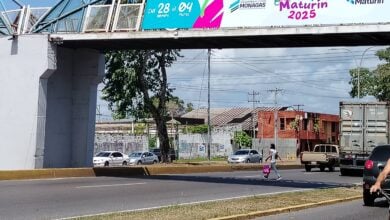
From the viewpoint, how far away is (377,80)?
2640 inches

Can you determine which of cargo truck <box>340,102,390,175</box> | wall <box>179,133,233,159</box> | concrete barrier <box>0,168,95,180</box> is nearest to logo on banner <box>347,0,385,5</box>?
concrete barrier <box>0,168,95,180</box>

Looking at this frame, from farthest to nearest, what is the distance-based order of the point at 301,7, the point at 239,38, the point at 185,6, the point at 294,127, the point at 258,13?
the point at 294,127, the point at 185,6, the point at 239,38, the point at 258,13, the point at 301,7

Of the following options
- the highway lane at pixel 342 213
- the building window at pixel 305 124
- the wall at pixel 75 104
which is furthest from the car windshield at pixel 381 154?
the building window at pixel 305 124

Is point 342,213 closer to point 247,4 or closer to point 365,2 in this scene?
point 365,2

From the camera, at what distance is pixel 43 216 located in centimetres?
1237

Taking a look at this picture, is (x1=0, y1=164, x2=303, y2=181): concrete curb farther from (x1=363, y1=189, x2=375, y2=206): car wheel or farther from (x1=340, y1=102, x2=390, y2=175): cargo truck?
(x1=363, y1=189, x2=375, y2=206): car wheel

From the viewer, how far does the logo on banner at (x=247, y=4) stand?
73.8 feet

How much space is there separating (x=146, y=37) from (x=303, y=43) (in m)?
6.01

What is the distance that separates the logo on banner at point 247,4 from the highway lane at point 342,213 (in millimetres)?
8550

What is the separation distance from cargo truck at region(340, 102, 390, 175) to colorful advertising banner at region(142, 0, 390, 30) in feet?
44.4

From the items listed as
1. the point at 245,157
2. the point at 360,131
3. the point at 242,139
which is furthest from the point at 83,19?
the point at 242,139

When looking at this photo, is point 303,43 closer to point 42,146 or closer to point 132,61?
point 42,146

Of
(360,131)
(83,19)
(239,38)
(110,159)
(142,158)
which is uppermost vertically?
(83,19)

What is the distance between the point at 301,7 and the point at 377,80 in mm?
48027
